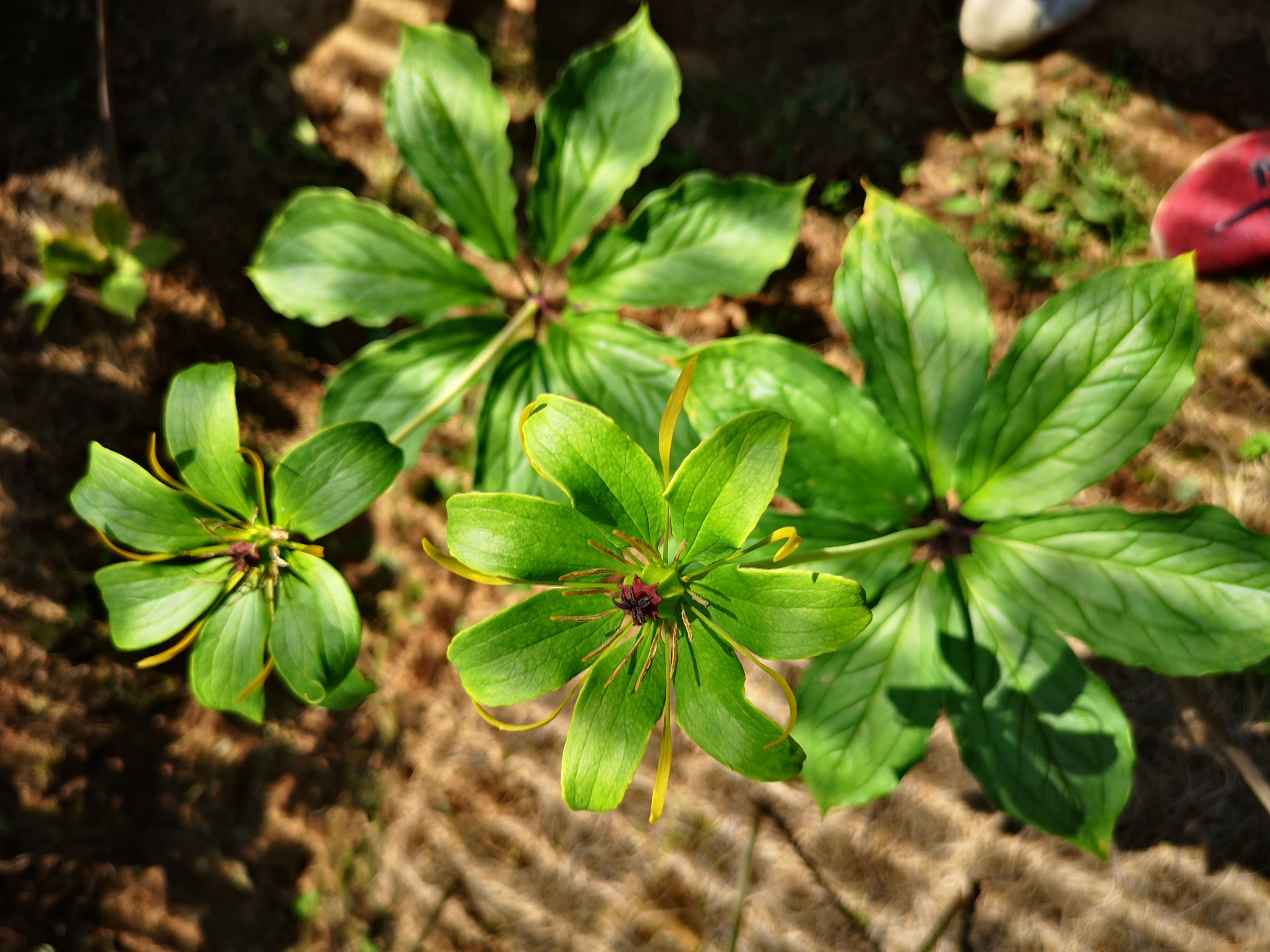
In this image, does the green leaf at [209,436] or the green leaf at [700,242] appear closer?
the green leaf at [209,436]

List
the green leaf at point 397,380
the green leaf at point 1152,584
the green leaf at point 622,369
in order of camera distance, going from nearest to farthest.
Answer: the green leaf at point 1152,584 < the green leaf at point 622,369 < the green leaf at point 397,380

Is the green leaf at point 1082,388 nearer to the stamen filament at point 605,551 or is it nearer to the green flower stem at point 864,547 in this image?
the green flower stem at point 864,547

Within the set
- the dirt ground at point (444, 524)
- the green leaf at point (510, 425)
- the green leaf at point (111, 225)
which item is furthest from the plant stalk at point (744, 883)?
the green leaf at point (111, 225)

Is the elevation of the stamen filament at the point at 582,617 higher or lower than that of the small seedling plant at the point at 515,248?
lower

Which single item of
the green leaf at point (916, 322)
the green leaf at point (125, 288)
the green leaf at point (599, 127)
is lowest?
the green leaf at point (916, 322)

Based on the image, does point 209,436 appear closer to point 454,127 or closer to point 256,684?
point 256,684

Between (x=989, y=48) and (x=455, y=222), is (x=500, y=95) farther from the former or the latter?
(x=989, y=48)

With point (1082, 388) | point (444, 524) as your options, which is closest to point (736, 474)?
point (1082, 388)
